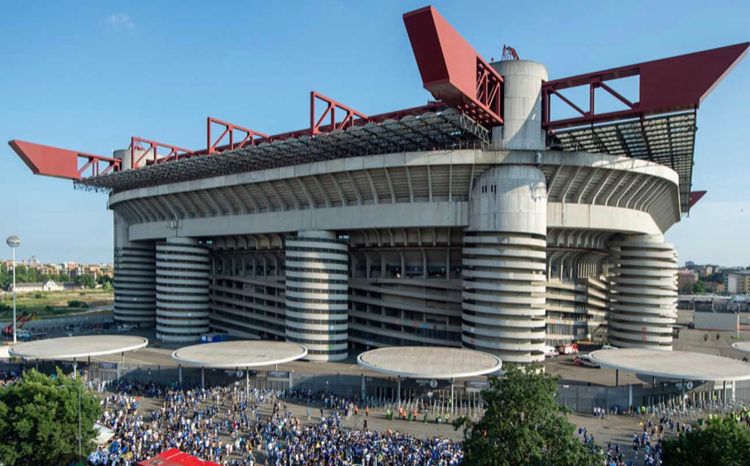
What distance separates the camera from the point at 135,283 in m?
80.9

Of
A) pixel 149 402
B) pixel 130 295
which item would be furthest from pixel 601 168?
pixel 130 295

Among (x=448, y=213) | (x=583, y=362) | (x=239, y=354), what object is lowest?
(x=583, y=362)

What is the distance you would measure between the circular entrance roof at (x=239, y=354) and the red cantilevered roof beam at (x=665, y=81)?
112 feet

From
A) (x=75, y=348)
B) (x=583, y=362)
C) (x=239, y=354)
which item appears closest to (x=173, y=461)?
(x=239, y=354)

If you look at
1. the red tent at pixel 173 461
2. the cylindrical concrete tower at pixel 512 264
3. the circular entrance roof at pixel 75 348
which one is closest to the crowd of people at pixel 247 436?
the red tent at pixel 173 461

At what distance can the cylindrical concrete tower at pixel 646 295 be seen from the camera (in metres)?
54.2

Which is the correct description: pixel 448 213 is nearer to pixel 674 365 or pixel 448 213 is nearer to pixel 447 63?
pixel 447 63

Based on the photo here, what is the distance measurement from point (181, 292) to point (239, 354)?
97.5 feet

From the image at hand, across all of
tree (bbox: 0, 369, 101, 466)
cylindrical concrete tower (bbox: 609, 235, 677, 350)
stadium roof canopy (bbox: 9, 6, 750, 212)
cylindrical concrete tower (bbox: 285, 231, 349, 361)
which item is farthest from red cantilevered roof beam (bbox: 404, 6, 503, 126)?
tree (bbox: 0, 369, 101, 466)

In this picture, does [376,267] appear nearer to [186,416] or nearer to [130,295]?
[186,416]

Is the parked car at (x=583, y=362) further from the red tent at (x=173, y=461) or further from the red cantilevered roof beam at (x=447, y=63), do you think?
the red tent at (x=173, y=461)

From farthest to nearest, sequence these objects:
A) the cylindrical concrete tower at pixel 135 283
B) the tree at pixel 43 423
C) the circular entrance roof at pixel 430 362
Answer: the cylindrical concrete tower at pixel 135 283 → the circular entrance roof at pixel 430 362 → the tree at pixel 43 423

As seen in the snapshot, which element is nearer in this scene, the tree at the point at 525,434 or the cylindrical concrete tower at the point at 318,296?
the tree at the point at 525,434

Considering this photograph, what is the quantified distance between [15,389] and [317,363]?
28.4 m
